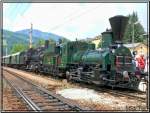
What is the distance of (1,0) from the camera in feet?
55.1

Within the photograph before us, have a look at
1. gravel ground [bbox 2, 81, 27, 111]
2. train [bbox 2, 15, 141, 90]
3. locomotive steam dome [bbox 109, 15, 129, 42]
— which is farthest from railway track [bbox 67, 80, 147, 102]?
gravel ground [bbox 2, 81, 27, 111]

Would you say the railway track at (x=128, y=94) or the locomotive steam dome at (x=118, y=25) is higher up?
the locomotive steam dome at (x=118, y=25)

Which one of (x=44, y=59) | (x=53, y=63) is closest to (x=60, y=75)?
(x=53, y=63)

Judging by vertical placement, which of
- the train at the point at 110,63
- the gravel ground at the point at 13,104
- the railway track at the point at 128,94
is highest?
the train at the point at 110,63

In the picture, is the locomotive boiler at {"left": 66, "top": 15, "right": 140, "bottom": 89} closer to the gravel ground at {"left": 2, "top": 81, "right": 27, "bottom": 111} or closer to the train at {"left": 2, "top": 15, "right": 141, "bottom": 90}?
the train at {"left": 2, "top": 15, "right": 141, "bottom": 90}

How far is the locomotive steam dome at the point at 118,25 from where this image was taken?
17484 mm

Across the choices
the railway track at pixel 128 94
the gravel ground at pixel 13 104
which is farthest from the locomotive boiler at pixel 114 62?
the gravel ground at pixel 13 104

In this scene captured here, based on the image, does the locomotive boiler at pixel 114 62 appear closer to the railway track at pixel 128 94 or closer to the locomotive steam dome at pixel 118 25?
the locomotive steam dome at pixel 118 25

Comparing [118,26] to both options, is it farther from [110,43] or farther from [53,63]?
[53,63]

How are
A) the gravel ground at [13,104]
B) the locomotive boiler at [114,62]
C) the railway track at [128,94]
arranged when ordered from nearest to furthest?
the gravel ground at [13,104], the railway track at [128,94], the locomotive boiler at [114,62]

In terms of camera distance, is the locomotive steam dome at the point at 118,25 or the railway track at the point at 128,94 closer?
the railway track at the point at 128,94

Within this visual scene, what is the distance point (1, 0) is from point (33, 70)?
25.6 meters

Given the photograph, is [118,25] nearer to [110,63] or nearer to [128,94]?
[110,63]

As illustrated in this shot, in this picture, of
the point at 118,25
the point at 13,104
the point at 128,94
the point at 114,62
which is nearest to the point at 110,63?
the point at 114,62
